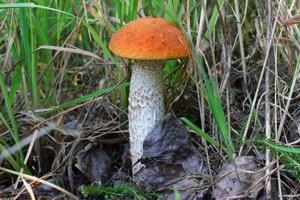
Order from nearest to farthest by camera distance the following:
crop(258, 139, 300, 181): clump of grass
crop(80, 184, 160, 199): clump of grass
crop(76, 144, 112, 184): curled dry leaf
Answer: crop(258, 139, 300, 181): clump of grass < crop(80, 184, 160, 199): clump of grass < crop(76, 144, 112, 184): curled dry leaf

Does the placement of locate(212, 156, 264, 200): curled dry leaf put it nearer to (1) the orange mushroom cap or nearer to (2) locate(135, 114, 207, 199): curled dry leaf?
(2) locate(135, 114, 207, 199): curled dry leaf

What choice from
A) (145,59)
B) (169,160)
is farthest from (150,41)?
(169,160)

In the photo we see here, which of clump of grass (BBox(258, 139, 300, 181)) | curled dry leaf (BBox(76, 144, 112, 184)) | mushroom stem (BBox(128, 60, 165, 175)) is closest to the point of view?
clump of grass (BBox(258, 139, 300, 181))

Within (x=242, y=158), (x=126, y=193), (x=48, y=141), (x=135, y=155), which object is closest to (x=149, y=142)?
(x=135, y=155)

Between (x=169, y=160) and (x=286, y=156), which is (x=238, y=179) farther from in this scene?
(x=169, y=160)

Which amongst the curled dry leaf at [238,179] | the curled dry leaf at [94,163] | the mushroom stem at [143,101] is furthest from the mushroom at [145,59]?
the curled dry leaf at [238,179]

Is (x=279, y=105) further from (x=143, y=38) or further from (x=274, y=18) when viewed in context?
(x=143, y=38)

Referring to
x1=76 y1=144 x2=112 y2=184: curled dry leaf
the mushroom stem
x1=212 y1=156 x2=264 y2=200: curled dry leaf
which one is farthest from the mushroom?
x1=212 y1=156 x2=264 y2=200: curled dry leaf
